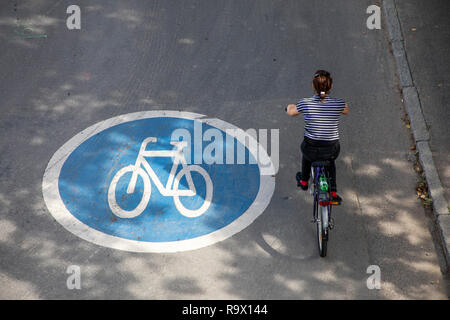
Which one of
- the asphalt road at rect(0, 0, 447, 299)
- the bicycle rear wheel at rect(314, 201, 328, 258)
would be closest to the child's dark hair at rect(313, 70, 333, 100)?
the bicycle rear wheel at rect(314, 201, 328, 258)

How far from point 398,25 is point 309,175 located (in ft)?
16.1

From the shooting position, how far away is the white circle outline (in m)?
5.99

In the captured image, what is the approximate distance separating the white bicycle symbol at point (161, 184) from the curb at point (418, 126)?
3.11m

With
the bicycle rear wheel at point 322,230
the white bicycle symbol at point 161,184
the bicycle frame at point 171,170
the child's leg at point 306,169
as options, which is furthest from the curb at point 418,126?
the bicycle frame at point 171,170

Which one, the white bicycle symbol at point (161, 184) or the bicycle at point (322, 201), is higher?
the white bicycle symbol at point (161, 184)

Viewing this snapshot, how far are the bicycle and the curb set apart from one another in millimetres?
1523

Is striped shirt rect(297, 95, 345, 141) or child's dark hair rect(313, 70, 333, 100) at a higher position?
child's dark hair rect(313, 70, 333, 100)

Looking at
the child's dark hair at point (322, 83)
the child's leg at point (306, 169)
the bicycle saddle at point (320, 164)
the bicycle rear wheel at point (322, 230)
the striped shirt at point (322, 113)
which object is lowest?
the bicycle rear wheel at point (322, 230)

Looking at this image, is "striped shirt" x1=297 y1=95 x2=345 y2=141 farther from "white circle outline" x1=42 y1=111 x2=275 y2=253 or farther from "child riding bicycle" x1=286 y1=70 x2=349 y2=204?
"white circle outline" x1=42 y1=111 x2=275 y2=253

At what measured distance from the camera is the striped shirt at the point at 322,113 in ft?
17.4

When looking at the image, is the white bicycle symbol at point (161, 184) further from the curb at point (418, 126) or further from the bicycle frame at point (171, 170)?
the curb at point (418, 126)

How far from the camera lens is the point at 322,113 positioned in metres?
5.32

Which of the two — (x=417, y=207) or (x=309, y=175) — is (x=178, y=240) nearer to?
(x=309, y=175)

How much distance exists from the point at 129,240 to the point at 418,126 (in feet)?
15.8
